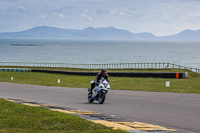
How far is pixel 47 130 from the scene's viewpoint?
8.30m

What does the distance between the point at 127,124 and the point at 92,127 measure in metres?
1.16

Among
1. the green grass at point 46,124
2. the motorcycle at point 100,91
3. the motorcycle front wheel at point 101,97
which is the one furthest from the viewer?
the motorcycle front wheel at point 101,97

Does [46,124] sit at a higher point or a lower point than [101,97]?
lower

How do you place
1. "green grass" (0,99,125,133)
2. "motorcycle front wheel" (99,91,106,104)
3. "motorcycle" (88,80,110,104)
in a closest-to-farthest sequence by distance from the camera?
"green grass" (0,99,125,133) < "motorcycle" (88,80,110,104) < "motorcycle front wheel" (99,91,106,104)

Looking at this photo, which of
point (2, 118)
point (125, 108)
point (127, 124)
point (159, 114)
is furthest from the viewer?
point (125, 108)

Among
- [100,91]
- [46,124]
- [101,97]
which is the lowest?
[46,124]

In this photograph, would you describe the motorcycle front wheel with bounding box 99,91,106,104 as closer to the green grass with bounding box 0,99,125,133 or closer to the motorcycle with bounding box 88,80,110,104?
the motorcycle with bounding box 88,80,110,104

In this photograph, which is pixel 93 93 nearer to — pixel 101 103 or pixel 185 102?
pixel 101 103

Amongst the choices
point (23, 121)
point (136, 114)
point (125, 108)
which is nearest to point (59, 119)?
point (23, 121)

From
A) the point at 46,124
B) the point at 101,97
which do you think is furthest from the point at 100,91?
the point at 46,124

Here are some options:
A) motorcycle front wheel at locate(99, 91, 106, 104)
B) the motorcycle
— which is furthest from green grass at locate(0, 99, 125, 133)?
motorcycle front wheel at locate(99, 91, 106, 104)

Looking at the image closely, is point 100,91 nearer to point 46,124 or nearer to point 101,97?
point 101,97

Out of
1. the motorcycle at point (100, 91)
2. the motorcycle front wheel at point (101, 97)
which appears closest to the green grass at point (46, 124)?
the motorcycle at point (100, 91)

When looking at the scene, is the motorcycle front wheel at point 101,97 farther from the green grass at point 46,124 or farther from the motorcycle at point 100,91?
the green grass at point 46,124
